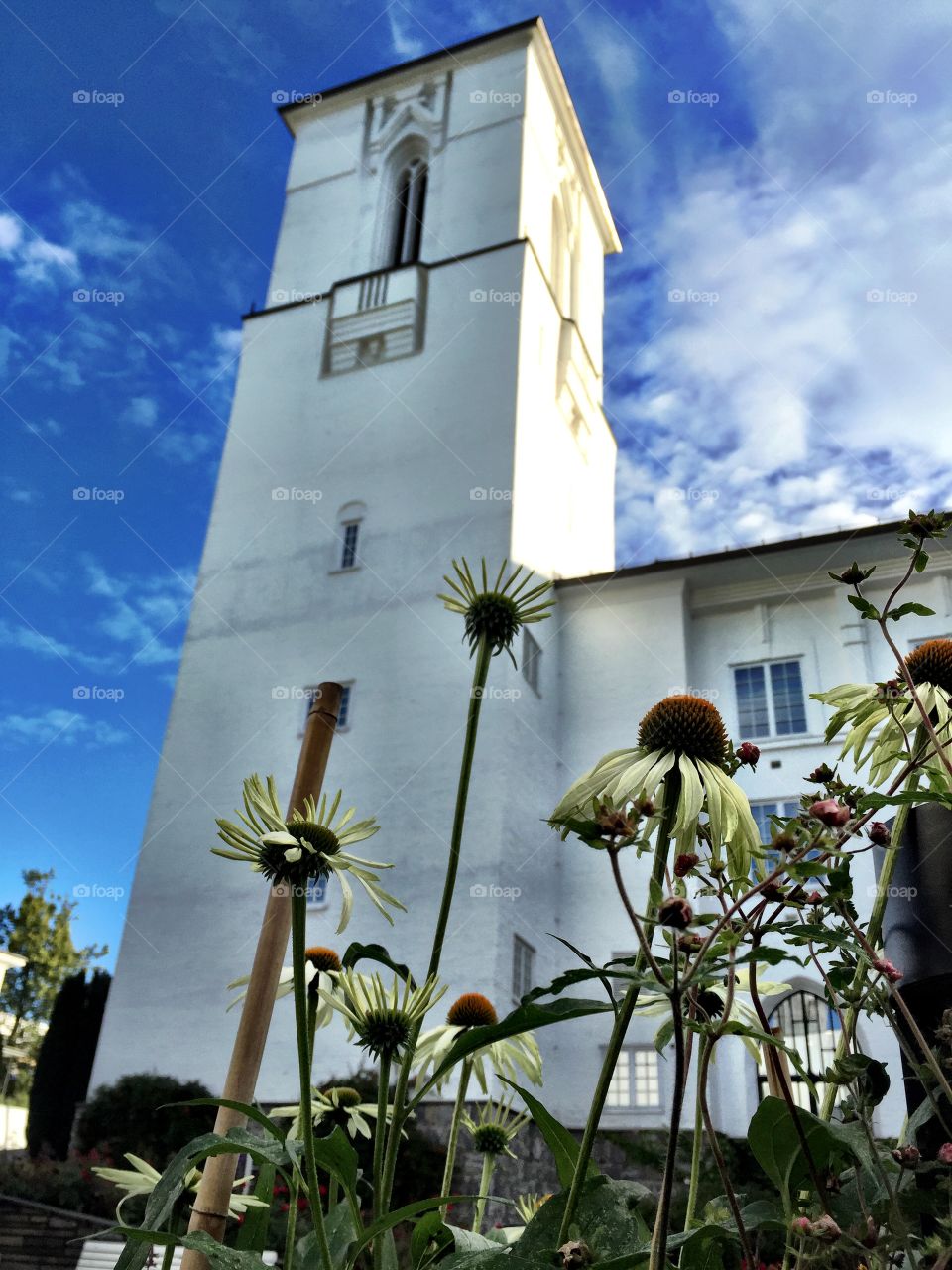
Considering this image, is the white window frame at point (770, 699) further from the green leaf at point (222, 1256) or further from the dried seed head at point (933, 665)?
the green leaf at point (222, 1256)

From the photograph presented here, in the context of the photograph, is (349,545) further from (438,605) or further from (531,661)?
(531,661)

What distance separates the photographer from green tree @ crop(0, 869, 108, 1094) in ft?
97.1

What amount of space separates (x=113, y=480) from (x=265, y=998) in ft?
54.4

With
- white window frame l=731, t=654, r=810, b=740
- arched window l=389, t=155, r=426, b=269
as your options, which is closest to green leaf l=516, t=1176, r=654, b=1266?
white window frame l=731, t=654, r=810, b=740

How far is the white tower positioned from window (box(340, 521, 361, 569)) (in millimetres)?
43

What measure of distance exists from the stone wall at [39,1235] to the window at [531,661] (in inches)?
399

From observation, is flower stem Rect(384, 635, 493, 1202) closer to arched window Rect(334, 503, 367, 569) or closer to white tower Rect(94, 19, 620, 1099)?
white tower Rect(94, 19, 620, 1099)

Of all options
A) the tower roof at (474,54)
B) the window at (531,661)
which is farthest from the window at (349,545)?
the tower roof at (474,54)

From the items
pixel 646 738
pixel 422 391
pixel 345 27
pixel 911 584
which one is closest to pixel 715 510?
pixel 911 584

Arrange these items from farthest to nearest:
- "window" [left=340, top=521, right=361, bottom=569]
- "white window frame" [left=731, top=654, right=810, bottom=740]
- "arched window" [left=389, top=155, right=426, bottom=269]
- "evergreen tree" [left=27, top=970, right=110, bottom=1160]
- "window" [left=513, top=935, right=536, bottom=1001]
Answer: "arched window" [left=389, top=155, right=426, bottom=269], "window" [left=340, top=521, right=361, bottom=569], "white window frame" [left=731, top=654, right=810, bottom=740], "evergreen tree" [left=27, top=970, right=110, bottom=1160], "window" [left=513, top=935, right=536, bottom=1001]

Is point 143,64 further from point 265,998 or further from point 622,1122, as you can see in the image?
point 265,998

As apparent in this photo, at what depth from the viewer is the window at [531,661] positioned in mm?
18250

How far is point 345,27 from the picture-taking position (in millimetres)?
26219

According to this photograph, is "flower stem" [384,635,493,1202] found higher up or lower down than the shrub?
lower down
